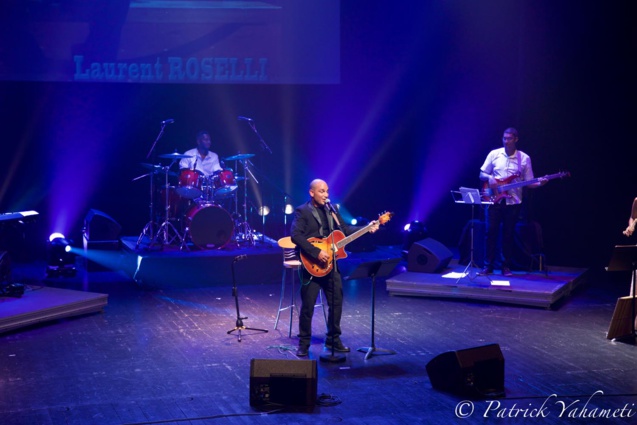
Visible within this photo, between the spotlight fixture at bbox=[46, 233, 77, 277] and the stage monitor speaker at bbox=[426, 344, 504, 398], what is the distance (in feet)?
24.0

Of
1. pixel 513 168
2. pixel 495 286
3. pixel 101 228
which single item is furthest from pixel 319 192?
pixel 101 228

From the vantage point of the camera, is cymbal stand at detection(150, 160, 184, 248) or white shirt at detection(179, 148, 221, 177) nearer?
cymbal stand at detection(150, 160, 184, 248)

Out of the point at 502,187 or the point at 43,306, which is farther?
the point at 502,187

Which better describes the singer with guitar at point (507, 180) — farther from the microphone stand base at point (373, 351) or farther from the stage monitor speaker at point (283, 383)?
the stage monitor speaker at point (283, 383)

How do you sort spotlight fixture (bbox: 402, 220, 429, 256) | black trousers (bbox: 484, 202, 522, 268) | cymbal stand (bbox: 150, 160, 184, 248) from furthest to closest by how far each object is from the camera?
1. spotlight fixture (bbox: 402, 220, 429, 256)
2. cymbal stand (bbox: 150, 160, 184, 248)
3. black trousers (bbox: 484, 202, 522, 268)

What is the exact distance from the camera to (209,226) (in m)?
11.9

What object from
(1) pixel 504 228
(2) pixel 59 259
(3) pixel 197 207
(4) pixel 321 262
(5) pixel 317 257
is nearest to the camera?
(5) pixel 317 257

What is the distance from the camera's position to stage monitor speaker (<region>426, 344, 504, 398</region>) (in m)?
6.37

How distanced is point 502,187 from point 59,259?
6.80 m

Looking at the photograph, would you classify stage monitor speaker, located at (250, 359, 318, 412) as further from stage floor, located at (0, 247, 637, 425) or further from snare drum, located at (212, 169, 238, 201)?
snare drum, located at (212, 169, 238, 201)

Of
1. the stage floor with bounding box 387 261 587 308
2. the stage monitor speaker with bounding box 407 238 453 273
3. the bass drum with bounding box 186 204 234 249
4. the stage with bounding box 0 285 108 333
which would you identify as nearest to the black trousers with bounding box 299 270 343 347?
the stage floor with bounding box 387 261 587 308

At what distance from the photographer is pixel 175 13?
13211 millimetres

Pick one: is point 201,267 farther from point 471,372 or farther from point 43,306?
point 471,372

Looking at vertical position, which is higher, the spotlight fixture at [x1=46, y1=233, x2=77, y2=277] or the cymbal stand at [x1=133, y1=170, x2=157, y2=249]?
the cymbal stand at [x1=133, y1=170, x2=157, y2=249]
